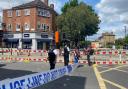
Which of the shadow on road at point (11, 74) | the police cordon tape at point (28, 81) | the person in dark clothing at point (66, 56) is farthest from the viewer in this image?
the person in dark clothing at point (66, 56)

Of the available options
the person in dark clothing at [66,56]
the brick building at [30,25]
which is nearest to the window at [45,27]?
the brick building at [30,25]

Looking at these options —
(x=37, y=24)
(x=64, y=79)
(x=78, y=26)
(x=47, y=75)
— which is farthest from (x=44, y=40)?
(x=47, y=75)

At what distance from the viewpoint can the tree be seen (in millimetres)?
68438

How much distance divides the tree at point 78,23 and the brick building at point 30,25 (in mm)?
2915

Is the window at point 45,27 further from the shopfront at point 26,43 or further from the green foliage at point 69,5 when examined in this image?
the green foliage at point 69,5

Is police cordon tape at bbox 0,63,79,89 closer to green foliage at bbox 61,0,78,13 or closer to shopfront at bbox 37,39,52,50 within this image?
shopfront at bbox 37,39,52,50

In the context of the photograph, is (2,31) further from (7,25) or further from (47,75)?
(47,75)

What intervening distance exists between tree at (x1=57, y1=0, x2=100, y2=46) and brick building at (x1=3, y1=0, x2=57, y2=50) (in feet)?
9.56

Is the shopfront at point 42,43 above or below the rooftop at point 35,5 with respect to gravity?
below

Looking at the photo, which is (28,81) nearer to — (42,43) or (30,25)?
(30,25)

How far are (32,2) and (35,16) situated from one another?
4816 mm

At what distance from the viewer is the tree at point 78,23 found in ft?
225

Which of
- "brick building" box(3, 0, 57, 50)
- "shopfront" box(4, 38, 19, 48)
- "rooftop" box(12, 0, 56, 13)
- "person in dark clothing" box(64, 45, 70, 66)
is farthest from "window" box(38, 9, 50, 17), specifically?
"person in dark clothing" box(64, 45, 70, 66)

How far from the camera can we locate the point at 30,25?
7056 centimetres
